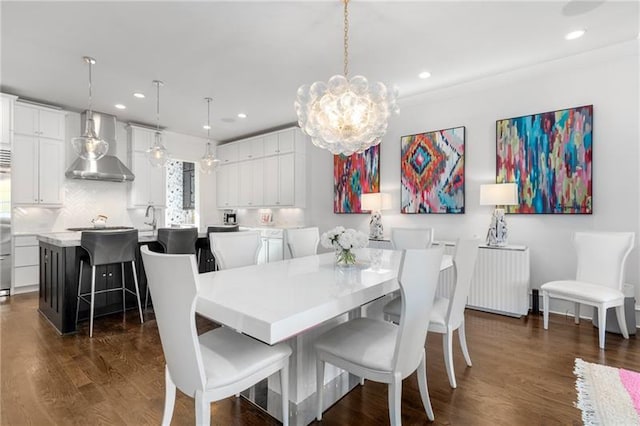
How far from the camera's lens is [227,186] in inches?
279

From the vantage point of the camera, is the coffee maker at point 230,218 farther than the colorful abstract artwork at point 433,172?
Yes

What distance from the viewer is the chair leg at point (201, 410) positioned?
123 centimetres

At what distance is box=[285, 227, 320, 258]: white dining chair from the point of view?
302 cm

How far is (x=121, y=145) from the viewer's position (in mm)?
5734

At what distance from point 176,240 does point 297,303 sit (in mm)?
2577

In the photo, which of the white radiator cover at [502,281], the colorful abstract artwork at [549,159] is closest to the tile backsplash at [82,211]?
the white radiator cover at [502,281]

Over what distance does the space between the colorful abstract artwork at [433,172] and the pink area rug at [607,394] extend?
2187 mm

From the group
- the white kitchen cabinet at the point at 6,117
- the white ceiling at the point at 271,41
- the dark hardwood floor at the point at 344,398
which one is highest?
the white ceiling at the point at 271,41

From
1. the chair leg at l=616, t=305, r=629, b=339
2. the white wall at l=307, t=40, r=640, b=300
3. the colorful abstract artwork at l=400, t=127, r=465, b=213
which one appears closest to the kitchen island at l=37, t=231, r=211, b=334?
the colorful abstract artwork at l=400, t=127, r=465, b=213

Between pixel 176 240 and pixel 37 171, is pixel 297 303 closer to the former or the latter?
pixel 176 240

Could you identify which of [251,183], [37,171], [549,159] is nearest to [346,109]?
[549,159]

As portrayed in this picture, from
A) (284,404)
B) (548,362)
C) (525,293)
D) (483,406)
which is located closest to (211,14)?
(284,404)

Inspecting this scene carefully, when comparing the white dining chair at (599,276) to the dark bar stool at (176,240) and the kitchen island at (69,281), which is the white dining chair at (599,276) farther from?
the kitchen island at (69,281)

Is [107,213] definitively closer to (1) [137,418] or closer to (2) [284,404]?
(1) [137,418]
